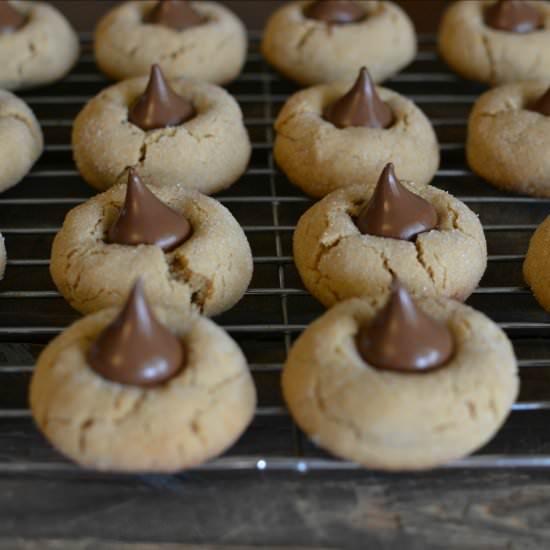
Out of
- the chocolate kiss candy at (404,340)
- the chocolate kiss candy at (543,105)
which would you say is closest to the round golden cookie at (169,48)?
the chocolate kiss candy at (543,105)

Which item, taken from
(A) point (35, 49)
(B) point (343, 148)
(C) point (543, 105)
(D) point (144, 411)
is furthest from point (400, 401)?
(A) point (35, 49)

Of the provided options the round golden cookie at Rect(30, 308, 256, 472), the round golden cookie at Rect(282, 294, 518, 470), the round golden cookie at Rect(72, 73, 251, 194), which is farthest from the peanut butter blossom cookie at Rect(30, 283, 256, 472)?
the round golden cookie at Rect(72, 73, 251, 194)

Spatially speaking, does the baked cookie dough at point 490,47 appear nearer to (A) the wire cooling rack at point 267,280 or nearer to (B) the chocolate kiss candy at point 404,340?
(A) the wire cooling rack at point 267,280

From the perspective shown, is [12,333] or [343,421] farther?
[12,333]

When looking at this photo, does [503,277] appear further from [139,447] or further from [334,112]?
[139,447]

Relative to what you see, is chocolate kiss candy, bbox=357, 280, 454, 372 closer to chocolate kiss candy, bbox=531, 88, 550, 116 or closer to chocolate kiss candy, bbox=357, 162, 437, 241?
chocolate kiss candy, bbox=357, 162, 437, 241

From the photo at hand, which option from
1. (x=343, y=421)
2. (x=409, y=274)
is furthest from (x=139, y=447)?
(x=409, y=274)
